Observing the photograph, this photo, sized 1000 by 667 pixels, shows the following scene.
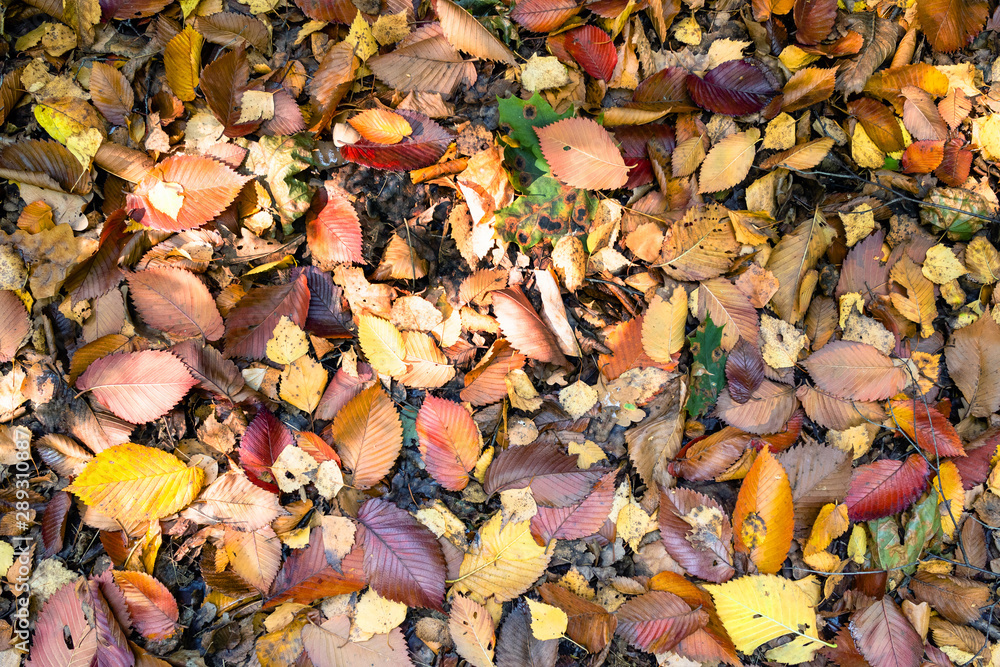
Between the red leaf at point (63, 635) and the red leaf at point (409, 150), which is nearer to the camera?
the red leaf at point (63, 635)

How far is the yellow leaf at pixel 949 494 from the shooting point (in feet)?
5.59

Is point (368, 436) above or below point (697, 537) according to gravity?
above

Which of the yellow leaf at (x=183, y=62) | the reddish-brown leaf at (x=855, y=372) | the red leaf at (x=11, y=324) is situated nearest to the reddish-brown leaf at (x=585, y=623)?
the reddish-brown leaf at (x=855, y=372)

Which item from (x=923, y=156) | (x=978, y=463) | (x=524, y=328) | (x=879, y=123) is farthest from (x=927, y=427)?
(x=524, y=328)

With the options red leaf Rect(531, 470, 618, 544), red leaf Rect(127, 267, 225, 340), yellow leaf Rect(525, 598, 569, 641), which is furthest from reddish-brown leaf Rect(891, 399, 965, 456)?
red leaf Rect(127, 267, 225, 340)

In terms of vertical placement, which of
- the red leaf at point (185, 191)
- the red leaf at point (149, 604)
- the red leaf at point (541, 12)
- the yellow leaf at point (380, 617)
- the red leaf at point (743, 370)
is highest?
the red leaf at point (541, 12)

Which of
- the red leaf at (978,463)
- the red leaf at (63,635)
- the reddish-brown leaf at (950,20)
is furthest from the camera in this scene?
the reddish-brown leaf at (950,20)

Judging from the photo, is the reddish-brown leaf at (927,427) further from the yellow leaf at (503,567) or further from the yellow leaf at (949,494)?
the yellow leaf at (503,567)

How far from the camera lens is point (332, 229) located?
1.64 m

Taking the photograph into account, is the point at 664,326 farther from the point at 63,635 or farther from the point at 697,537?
the point at 63,635

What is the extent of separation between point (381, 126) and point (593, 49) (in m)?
0.69

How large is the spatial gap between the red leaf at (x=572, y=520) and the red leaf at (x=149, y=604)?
1004 millimetres

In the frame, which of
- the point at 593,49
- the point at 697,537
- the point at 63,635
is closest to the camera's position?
the point at 63,635

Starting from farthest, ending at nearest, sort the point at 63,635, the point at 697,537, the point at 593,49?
the point at 593,49
the point at 697,537
the point at 63,635
